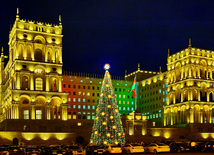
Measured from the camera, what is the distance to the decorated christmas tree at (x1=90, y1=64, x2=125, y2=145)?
64.1 meters

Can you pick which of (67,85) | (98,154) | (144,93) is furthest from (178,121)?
(98,154)

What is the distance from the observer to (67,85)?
386ft

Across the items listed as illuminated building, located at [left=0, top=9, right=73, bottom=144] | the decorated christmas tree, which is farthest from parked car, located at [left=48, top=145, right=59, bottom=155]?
illuminated building, located at [left=0, top=9, right=73, bottom=144]

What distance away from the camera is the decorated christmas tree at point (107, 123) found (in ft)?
210

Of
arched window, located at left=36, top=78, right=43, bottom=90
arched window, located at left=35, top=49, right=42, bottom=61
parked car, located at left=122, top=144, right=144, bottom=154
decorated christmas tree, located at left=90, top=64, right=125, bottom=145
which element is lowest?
parked car, located at left=122, top=144, right=144, bottom=154

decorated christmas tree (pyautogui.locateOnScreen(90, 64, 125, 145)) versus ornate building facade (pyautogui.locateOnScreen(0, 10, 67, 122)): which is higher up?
ornate building facade (pyautogui.locateOnScreen(0, 10, 67, 122))

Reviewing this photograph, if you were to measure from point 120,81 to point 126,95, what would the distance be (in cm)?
583

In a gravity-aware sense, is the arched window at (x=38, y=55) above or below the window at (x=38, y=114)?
above

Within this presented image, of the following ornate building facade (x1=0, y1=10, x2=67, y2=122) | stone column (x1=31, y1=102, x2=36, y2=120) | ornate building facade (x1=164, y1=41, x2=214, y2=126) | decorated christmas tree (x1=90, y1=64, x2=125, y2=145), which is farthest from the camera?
ornate building facade (x1=164, y1=41, x2=214, y2=126)

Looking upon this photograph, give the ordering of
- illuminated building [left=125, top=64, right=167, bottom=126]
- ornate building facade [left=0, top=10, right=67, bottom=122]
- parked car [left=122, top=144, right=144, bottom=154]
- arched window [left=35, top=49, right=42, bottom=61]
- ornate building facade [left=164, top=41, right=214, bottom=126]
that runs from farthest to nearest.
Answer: illuminated building [left=125, top=64, right=167, bottom=126], ornate building facade [left=164, top=41, right=214, bottom=126], arched window [left=35, top=49, right=42, bottom=61], ornate building facade [left=0, top=10, right=67, bottom=122], parked car [left=122, top=144, right=144, bottom=154]

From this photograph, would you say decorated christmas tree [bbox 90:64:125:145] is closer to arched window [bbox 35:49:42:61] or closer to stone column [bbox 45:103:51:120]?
stone column [bbox 45:103:51:120]

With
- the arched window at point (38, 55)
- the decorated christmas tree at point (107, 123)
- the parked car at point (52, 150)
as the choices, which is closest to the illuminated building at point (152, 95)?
the arched window at point (38, 55)

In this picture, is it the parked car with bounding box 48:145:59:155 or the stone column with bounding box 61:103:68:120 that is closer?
the parked car with bounding box 48:145:59:155

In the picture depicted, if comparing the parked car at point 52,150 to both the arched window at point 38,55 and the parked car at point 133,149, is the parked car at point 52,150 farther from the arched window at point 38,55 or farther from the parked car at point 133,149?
the arched window at point 38,55
